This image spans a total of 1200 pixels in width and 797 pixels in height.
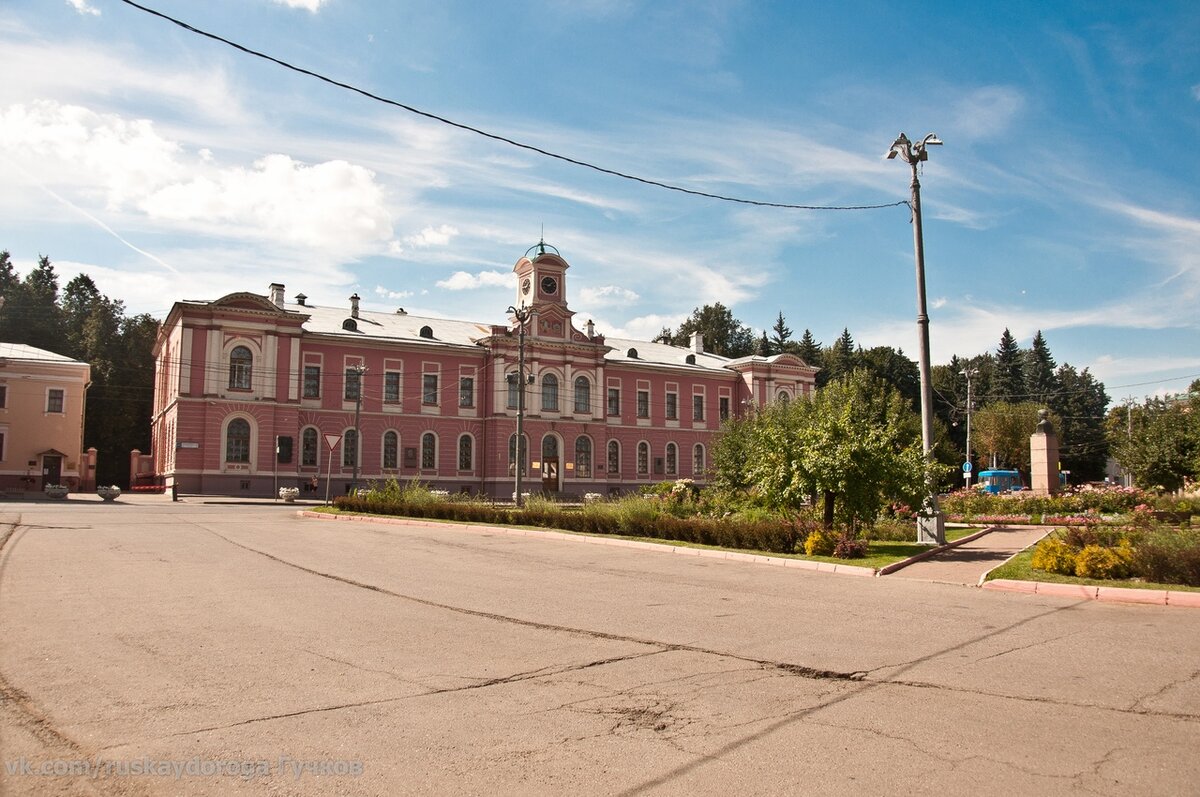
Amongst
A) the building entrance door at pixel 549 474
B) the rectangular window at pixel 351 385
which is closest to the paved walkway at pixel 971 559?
the building entrance door at pixel 549 474

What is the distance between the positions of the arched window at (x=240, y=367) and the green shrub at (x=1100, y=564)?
43.6m

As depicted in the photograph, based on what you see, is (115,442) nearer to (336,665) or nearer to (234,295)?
(234,295)

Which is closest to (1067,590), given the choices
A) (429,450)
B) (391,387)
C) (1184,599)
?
(1184,599)

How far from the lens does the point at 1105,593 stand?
1117 cm

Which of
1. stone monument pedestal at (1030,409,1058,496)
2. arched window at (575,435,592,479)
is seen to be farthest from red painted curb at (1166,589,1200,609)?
arched window at (575,435,592,479)

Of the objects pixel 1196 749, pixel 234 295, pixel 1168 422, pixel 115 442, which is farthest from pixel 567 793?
pixel 115 442

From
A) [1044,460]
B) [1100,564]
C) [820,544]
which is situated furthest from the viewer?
[1044,460]

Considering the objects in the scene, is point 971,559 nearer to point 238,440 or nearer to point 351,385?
point 238,440

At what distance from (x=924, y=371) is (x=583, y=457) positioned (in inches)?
1550

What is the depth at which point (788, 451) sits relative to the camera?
17531 mm

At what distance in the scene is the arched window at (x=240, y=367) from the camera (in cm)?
4666

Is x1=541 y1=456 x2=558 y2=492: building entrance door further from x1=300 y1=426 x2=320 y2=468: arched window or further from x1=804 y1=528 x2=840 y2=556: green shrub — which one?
x1=804 y1=528 x2=840 y2=556: green shrub

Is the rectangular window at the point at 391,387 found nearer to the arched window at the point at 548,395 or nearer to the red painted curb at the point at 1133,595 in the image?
the arched window at the point at 548,395

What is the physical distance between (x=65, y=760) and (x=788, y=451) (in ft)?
47.9
